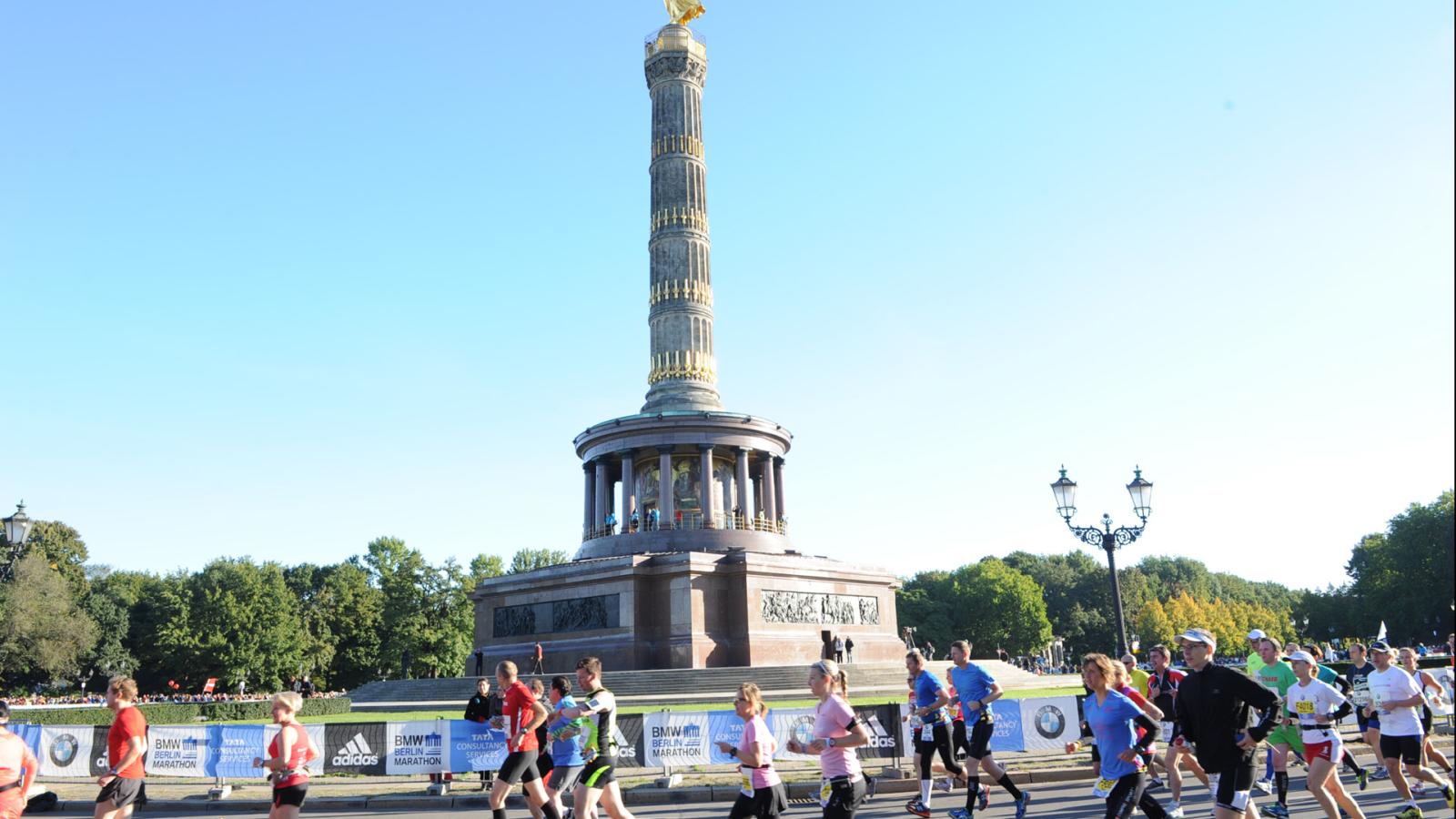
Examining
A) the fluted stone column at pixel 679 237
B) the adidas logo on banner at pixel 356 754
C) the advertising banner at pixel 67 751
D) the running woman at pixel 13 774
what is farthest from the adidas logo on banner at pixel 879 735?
the fluted stone column at pixel 679 237

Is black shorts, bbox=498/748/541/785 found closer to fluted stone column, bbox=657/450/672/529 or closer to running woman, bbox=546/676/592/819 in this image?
running woman, bbox=546/676/592/819

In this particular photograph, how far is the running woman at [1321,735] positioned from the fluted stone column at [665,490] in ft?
100

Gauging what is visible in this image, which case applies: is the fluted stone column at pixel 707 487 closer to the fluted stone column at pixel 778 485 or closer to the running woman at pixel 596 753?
the fluted stone column at pixel 778 485

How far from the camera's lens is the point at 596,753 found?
9.52 m

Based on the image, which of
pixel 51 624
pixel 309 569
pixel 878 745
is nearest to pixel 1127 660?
pixel 878 745

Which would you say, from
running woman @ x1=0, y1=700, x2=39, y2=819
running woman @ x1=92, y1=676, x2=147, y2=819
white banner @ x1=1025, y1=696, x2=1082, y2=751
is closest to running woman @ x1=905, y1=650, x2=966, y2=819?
white banner @ x1=1025, y1=696, x2=1082, y2=751

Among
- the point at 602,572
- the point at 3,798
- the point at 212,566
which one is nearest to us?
the point at 3,798

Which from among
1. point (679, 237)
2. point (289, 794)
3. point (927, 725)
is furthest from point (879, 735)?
point (679, 237)

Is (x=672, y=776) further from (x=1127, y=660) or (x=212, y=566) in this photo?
(x=212, y=566)

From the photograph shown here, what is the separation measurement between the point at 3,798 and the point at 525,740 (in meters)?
4.16

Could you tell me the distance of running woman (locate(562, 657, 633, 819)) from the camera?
370 inches

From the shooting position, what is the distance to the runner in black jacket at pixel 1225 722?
289 inches

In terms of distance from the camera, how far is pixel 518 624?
126 feet

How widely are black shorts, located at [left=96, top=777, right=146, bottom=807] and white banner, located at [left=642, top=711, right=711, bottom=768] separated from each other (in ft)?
27.5
